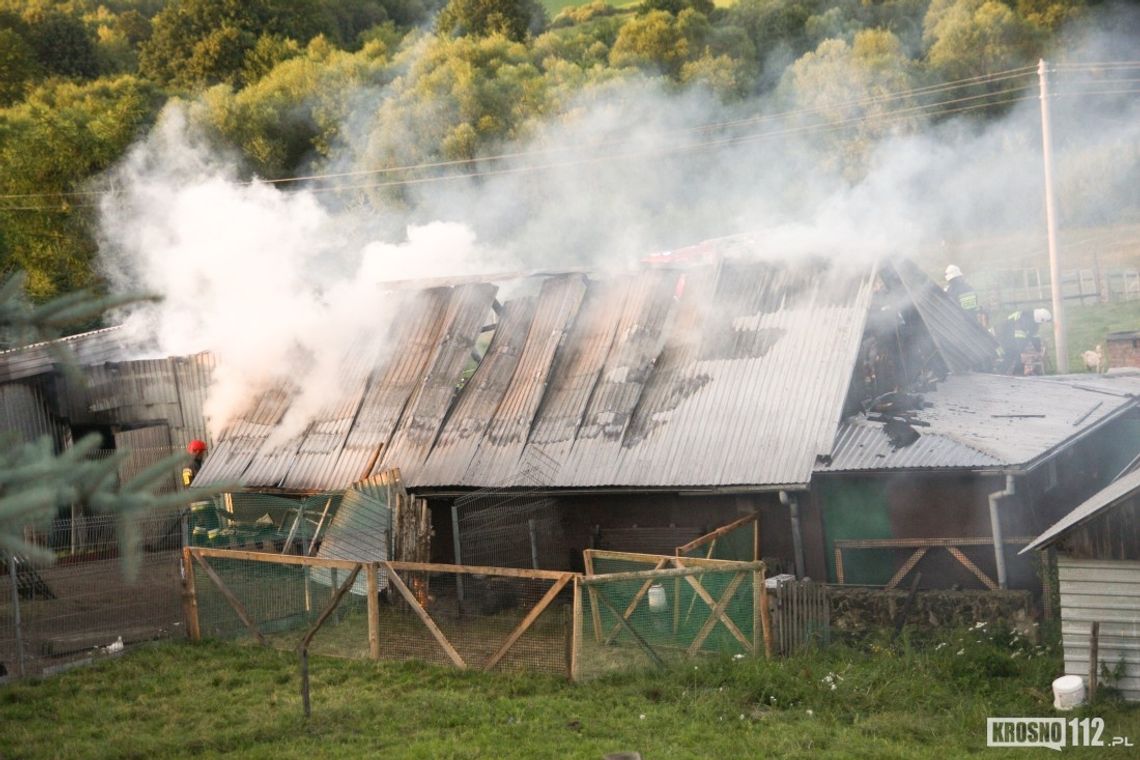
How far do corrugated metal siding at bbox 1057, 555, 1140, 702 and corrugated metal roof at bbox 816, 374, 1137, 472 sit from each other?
3022 millimetres

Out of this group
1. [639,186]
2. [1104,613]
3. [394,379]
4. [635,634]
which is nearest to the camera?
[1104,613]

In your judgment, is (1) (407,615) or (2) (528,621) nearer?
(2) (528,621)

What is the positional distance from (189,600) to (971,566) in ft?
31.8

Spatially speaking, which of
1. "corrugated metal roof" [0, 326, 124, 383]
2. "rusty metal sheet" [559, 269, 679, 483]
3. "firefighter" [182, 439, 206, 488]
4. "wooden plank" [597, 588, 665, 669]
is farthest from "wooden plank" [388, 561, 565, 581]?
"firefighter" [182, 439, 206, 488]

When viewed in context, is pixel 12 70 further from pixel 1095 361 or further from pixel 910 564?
pixel 910 564

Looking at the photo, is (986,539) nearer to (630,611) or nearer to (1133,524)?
(1133,524)

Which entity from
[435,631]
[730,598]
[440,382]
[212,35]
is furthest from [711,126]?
[435,631]

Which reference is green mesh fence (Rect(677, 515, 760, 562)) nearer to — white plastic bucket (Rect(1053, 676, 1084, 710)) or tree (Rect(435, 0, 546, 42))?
white plastic bucket (Rect(1053, 676, 1084, 710))

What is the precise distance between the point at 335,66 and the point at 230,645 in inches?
1537

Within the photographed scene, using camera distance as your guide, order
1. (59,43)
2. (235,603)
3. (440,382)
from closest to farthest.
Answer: (235,603) → (440,382) → (59,43)

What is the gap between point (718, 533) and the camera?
14.9m

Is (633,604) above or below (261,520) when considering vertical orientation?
below

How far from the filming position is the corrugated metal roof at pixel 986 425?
14.3m

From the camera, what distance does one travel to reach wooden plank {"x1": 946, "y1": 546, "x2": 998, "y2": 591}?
14.2m
